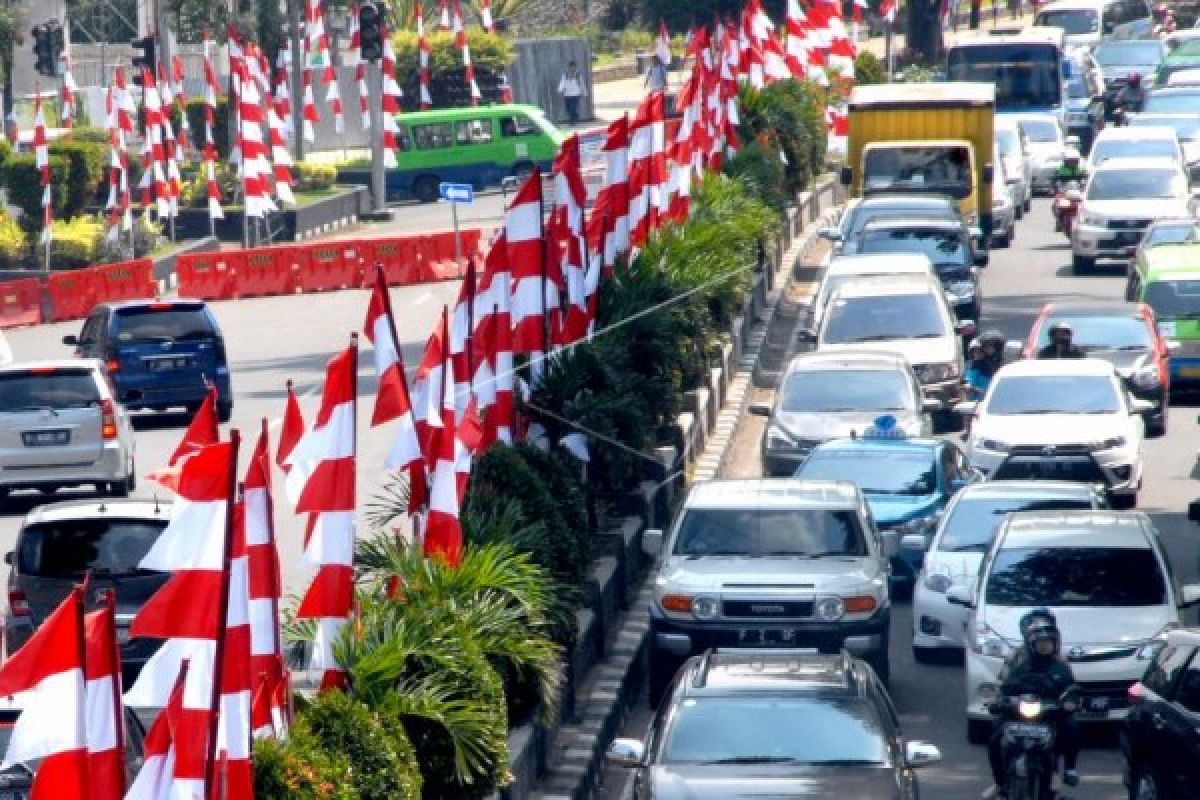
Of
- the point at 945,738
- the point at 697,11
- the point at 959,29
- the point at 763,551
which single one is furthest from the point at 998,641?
the point at 959,29

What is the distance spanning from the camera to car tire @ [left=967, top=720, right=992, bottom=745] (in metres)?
18.2

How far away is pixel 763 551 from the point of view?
19.8m

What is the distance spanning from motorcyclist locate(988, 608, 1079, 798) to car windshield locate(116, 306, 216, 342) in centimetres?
1978

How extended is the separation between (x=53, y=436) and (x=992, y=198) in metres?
20.4

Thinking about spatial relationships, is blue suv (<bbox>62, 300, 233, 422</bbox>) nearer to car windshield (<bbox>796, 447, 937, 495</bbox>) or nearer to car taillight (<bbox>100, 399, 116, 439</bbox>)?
car taillight (<bbox>100, 399, 116, 439</bbox>)

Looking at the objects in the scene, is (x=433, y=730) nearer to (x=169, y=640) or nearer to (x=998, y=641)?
(x=169, y=640)

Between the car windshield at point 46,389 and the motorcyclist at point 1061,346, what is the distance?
31.0ft

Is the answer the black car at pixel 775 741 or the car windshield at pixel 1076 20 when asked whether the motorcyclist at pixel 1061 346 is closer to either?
the black car at pixel 775 741

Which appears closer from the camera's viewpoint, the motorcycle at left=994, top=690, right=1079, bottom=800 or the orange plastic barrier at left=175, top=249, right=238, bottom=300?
the motorcycle at left=994, top=690, right=1079, bottom=800

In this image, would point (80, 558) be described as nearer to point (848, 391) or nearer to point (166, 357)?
point (848, 391)

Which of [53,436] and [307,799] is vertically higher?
[307,799]

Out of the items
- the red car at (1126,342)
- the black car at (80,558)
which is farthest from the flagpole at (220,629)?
the red car at (1126,342)

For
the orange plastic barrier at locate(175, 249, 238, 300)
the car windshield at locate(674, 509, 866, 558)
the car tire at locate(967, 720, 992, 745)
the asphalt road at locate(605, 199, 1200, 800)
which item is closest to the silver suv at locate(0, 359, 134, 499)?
the asphalt road at locate(605, 199, 1200, 800)

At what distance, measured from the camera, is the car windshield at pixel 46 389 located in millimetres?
28250
